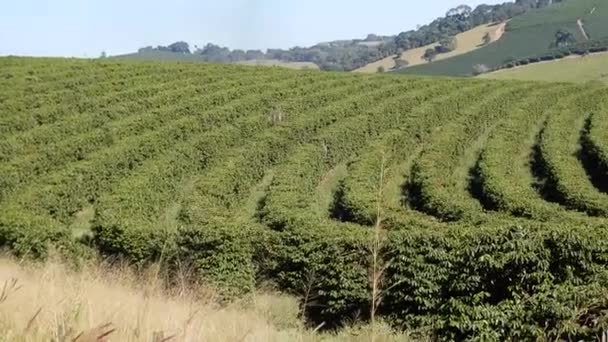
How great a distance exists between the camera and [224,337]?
4.39 m

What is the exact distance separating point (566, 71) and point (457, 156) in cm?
5797

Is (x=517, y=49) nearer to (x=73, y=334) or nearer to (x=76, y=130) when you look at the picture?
(x=76, y=130)

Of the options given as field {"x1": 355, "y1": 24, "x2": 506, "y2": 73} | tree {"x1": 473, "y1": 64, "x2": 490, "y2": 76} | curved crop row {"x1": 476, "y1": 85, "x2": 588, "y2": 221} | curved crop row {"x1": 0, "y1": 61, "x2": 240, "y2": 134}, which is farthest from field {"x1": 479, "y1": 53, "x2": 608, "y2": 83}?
curved crop row {"x1": 0, "y1": 61, "x2": 240, "y2": 134}

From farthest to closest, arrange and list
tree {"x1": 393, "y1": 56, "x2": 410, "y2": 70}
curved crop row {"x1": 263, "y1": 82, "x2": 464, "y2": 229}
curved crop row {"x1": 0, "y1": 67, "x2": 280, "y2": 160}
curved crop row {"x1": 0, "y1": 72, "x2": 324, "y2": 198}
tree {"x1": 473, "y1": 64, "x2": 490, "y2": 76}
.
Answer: tree {"x1": 393, "y1": 56, "x2": 410, "y2": 70} → tree {"x1": 473, "y1": 64, "x2": 490, "y2": 76} → curved crop row {"x1": 0, "y1": 67, "x2": 280, "y2": 160} → curved crop row {"x1": 0, "y1": 72, "x2": 324, "y2": 198} → curved crop row {"x1": 263, "y1": 82, "x2": 464, "y2": 229}

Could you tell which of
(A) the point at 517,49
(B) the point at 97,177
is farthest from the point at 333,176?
(A) the point at 517,49

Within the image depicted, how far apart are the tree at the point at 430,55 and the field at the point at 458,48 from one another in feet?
1.93

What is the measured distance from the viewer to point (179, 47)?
188875 mm

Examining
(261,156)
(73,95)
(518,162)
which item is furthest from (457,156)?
(73,95)

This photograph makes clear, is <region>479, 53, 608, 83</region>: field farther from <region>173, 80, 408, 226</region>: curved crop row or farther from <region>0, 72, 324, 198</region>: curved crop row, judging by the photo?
<region>0, 72, 324, 198</region>: curved crop row

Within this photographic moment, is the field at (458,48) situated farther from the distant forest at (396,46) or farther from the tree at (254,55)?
the tree at (254,55)

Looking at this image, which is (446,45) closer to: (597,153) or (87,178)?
(597,153)

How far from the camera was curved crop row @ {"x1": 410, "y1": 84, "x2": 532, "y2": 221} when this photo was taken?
25.9m

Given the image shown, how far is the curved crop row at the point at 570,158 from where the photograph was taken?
2623cm

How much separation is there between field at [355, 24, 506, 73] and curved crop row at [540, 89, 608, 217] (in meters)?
71.6
